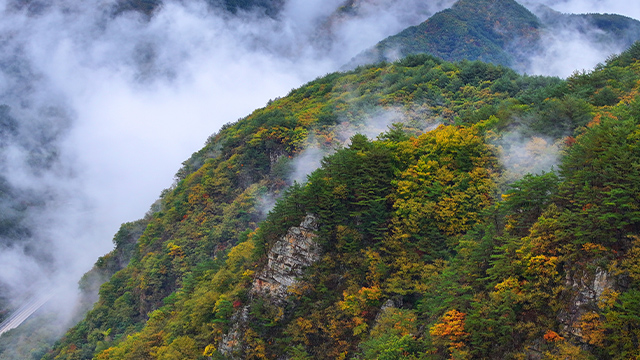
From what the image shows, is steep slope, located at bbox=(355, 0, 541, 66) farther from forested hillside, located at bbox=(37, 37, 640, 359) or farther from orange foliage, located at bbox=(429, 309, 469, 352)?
orange foliage, located at bbox=(429, 309, 469, 352)

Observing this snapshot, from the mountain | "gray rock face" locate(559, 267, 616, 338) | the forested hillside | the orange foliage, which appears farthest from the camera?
the mountain

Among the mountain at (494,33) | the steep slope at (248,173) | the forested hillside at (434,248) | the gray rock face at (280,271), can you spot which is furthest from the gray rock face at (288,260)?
the mountain at (494,33)

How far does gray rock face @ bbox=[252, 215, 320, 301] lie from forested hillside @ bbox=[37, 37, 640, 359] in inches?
4.1

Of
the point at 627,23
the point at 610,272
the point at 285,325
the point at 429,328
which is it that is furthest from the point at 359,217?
the point at 627,23

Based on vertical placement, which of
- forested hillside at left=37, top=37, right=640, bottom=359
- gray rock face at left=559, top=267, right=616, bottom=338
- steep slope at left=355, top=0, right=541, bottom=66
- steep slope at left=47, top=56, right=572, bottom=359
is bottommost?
gray rock face at left=559, top=267, right=616, bottom=338

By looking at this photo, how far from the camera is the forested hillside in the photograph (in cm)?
1919

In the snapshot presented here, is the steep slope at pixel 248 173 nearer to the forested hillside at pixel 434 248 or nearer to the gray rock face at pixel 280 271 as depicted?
the forested hillside at pixel 434 248

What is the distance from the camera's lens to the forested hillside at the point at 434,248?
19188 mm

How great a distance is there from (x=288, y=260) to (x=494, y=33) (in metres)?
119

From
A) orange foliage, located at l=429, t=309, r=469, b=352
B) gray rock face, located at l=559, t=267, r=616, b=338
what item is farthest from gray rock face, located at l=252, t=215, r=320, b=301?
gray rock face, located at l=559, t=267, r=616, b=338

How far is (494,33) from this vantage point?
130 m

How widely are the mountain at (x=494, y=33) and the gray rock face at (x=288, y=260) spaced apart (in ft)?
295

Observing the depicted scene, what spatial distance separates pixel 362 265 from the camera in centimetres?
3103

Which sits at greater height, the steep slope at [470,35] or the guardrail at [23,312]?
the steep slope at [470,35]
